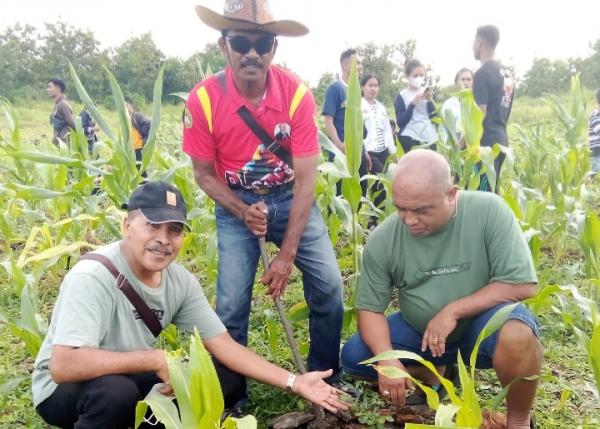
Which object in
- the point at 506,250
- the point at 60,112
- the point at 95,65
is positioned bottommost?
the point at 506,250

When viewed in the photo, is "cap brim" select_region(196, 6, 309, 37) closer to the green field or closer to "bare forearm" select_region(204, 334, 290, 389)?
the green field

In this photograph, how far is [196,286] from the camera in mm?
1994

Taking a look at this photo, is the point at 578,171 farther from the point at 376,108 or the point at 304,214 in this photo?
the point at 304,214

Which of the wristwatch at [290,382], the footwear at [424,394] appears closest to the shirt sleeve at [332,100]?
the footwear at [424,394]

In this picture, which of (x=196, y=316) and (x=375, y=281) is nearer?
(x=196, y=316)

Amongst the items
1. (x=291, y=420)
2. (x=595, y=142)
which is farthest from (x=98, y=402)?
(x=595, y=142)

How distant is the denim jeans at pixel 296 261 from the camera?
223 cm

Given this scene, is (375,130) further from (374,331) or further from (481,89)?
(374,331)

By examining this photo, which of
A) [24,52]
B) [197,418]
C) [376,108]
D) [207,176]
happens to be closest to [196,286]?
[207,176]

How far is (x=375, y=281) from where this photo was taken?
6.93 feet

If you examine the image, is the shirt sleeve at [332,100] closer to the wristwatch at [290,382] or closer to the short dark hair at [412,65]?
the short dark hair at [412,65]

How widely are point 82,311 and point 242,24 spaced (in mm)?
1103

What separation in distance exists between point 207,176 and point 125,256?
0.53m

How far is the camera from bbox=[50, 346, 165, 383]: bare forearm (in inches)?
65.5
